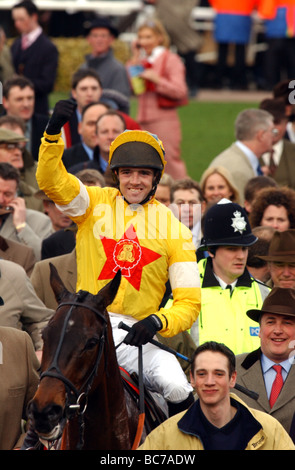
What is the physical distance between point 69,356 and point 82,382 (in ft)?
0.51

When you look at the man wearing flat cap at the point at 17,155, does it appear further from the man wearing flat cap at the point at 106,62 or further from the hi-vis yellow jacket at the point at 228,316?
the man wearing flat cap at the point at 106,62

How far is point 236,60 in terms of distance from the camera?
72.2 feet

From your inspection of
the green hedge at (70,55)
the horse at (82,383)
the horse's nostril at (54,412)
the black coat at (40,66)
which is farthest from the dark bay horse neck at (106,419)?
the green hedge at (70,55)

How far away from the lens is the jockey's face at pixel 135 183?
6.28m

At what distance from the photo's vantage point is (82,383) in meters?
5.38

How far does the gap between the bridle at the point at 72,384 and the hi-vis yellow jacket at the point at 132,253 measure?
70 centimetres

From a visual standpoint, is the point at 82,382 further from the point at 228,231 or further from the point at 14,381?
the point at 228,231

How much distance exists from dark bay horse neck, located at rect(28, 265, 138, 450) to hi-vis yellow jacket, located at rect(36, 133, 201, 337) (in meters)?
0.56

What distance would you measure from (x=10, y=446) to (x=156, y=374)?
3.21ft

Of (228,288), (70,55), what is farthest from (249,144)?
(70,55)

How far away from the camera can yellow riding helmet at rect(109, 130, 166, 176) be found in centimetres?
627

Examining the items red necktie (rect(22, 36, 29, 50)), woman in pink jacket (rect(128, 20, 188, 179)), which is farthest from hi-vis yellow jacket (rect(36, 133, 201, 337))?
red necktie (rect(22, 36, 29, 50))
